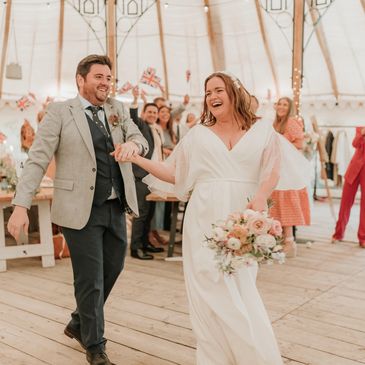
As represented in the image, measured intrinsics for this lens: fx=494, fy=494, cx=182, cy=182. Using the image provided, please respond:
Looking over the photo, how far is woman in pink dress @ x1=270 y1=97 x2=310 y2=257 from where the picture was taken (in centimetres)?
484

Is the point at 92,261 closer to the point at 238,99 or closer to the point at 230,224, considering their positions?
the point at 230,224

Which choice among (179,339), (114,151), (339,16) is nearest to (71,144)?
(114,151)

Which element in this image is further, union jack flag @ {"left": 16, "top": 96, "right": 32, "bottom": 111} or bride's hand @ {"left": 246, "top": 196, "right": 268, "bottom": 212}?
union jack flag @ {"left": 16, "top": 96, "right": 32, "bottom": 111}

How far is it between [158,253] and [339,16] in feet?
17.2

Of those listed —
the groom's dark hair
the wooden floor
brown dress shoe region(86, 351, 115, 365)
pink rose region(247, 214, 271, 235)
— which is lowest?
the wooden floor

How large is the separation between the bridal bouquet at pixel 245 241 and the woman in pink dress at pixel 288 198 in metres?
2.94

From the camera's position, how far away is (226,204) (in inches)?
85.3

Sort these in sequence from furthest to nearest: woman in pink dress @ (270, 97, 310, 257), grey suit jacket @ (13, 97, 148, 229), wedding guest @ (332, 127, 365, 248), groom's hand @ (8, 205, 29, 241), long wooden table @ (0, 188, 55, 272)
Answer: wedding guest @ (332, 127, 365, 248), woman in pink dress @ (270, 97, 310, 257), long wooden table @ (0, 188, 55, 272), grey suit jacket @ (13, 97, 148, 229), groom's hand @ (8, 205, 29, 241)

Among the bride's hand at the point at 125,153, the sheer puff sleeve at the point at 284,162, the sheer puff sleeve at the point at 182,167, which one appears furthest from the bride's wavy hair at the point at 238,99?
the bride's hand at the point at 125,153

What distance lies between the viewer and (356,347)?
107 inches

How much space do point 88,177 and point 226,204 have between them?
0.67 metres

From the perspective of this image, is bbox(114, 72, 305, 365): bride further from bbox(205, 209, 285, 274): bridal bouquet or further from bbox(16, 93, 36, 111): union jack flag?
bbox(16, 93, 36, 111): union jack flag

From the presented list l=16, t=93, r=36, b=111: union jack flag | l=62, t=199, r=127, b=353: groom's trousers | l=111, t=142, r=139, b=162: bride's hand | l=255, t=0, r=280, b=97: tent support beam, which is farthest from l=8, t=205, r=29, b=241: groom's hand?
l=16, t=93, r=36, b=111: union jack flag

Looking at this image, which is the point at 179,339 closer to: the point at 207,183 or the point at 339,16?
the point at 207,183
